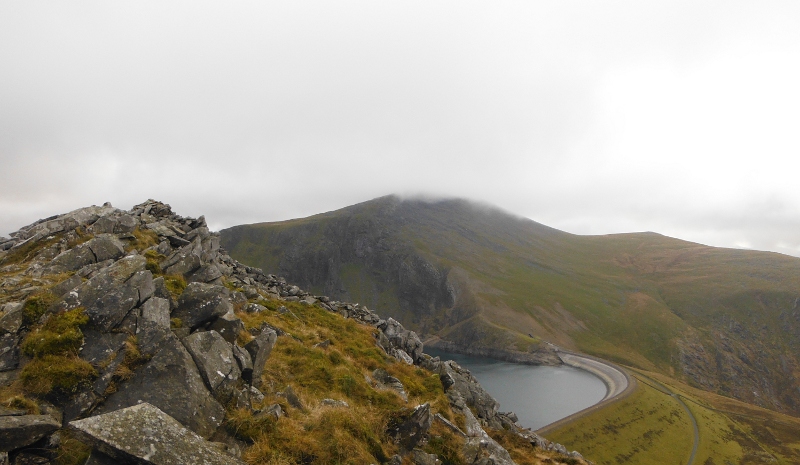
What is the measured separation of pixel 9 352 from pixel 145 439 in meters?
7.94

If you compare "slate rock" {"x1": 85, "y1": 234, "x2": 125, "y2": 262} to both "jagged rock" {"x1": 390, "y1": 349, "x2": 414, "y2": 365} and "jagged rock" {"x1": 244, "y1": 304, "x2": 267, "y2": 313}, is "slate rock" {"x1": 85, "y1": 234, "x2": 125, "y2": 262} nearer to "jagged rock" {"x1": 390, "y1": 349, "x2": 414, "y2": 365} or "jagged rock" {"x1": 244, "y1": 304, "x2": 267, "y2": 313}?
"jagged rock" {"x1": 244, "y1": 304, "x2": 267, "y2": 313}

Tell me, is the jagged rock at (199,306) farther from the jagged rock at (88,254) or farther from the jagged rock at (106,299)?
the jagged rock at (88,254)

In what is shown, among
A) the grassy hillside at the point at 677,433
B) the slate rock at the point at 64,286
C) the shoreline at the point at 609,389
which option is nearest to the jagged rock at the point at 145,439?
the slate rock at the point at 64,286

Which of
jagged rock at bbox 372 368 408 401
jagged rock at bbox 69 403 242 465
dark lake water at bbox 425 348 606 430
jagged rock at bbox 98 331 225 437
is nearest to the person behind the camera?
jagged rock at bbox 69 403 242 465

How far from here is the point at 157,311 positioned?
14.6 meters

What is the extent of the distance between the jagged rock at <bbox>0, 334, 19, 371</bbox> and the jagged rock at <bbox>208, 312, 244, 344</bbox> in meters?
5.92

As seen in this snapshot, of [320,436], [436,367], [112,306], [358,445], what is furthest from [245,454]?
[436,367]

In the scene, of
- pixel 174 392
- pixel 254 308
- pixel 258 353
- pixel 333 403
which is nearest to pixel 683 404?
pixel 254 308

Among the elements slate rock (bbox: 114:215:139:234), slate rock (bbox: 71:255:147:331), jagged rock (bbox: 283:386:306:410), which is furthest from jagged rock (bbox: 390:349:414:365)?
slate rock (bbox: 114:215:139:234)

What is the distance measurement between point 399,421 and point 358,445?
3497mm

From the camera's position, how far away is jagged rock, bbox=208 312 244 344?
51.7ft

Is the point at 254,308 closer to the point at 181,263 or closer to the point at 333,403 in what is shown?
the point at 181,263

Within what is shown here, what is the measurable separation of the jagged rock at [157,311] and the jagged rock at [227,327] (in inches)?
77.9

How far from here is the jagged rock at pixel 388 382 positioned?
22.0m
